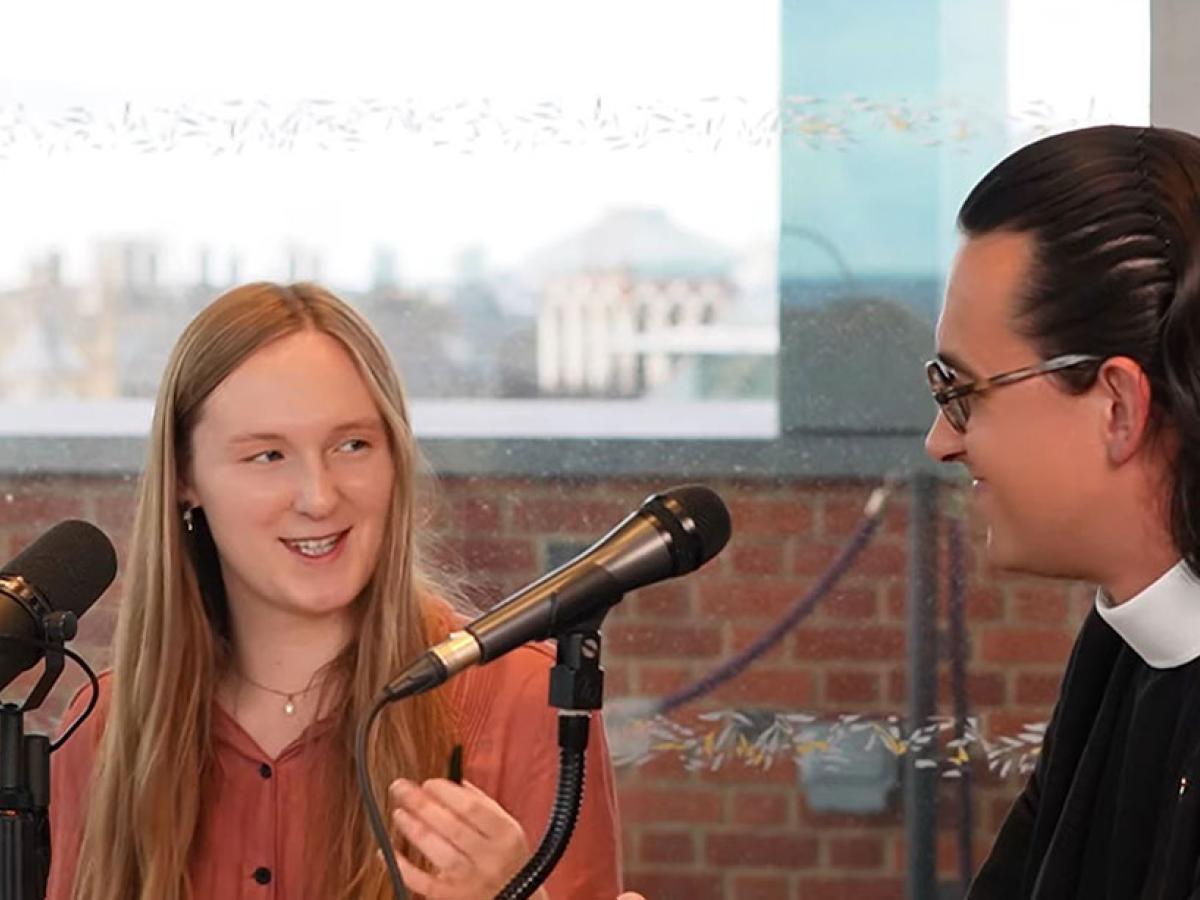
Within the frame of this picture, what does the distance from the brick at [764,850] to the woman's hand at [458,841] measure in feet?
5.66

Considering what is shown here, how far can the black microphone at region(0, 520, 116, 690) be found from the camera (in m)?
1.86

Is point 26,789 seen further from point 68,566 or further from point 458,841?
point 458,841

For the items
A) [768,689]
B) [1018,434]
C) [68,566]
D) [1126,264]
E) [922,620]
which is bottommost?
[768,689]

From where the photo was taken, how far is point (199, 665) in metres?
2.56

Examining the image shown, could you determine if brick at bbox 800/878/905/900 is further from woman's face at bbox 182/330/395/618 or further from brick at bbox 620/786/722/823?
woman's face at bbox 182/330/395/618

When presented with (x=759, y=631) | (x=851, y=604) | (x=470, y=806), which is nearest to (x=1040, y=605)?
(x=851, y=604)

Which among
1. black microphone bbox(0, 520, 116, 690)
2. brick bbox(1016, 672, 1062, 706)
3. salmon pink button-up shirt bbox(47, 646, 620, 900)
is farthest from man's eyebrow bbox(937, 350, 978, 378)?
brick bbox(1016, 672, 1062, 706)

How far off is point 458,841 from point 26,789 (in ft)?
1.21

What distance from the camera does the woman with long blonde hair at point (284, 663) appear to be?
2.48 metres

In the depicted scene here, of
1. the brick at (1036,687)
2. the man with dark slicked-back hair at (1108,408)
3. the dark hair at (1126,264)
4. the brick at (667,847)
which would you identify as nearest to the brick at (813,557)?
the brick at (1036,687)

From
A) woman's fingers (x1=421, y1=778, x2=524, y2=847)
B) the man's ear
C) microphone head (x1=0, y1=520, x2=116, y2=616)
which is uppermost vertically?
the man's ear

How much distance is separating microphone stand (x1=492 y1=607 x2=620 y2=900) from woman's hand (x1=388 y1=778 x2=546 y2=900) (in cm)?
17

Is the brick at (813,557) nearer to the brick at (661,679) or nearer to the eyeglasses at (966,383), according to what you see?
the brick at (661,679)

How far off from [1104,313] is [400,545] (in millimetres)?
934
